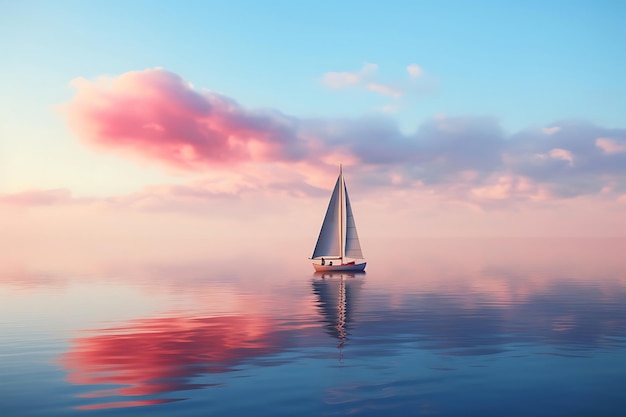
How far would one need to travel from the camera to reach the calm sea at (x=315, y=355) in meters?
24.0

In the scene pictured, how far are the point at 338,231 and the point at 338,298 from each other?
33880 mm

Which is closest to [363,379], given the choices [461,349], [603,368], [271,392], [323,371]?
[323,371]

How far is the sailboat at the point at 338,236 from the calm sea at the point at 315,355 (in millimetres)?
28221

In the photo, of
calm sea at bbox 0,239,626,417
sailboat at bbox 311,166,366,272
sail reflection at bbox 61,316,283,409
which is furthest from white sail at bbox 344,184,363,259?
sail reflection at bbox 61,316,283,409

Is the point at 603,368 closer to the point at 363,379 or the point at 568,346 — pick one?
the point at 568,346

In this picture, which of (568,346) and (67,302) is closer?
(568,346)

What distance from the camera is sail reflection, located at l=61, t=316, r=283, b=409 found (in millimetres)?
27188

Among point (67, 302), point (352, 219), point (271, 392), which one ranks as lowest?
point (271, 392)

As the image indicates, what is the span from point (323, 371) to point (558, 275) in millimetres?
85525

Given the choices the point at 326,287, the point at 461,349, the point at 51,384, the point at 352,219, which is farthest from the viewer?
the point at 352,219

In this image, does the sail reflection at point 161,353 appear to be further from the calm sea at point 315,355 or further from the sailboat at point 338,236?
the sailboat at point 338,236

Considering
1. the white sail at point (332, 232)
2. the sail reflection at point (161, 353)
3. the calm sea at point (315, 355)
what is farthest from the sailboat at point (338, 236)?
the sail reflection at point (161, 353)

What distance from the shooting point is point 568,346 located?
36250 mm

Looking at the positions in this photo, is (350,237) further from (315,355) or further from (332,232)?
(315,355)
